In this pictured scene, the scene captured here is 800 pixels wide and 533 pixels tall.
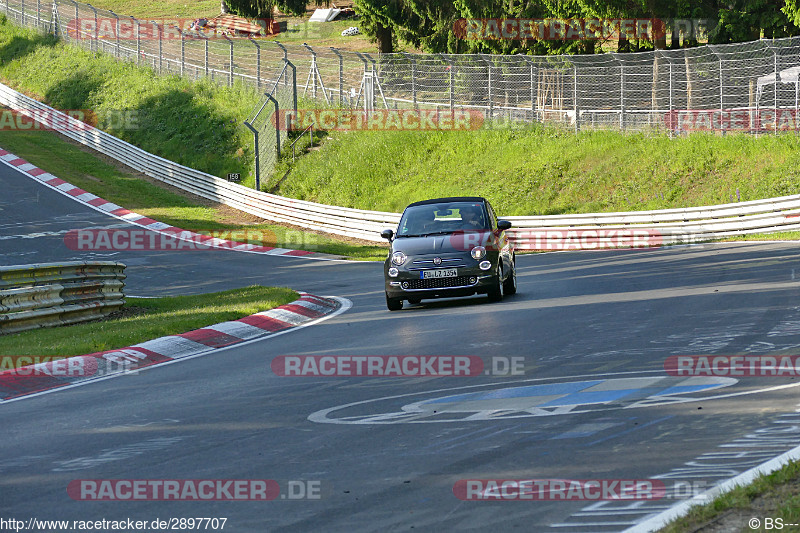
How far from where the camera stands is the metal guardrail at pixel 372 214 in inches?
961

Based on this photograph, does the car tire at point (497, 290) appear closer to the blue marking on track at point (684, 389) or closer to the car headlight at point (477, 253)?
the car headlight at point (477, 253)

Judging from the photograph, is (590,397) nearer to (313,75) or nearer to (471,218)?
(471,218)

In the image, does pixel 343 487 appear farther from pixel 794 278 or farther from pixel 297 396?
pixel 794 278

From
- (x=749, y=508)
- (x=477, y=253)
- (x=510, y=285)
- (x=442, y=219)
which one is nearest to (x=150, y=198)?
(x=442, y=219)

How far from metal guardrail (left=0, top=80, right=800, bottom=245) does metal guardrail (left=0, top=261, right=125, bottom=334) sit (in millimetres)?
14204

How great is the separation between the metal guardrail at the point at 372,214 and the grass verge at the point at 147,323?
12.1 meters

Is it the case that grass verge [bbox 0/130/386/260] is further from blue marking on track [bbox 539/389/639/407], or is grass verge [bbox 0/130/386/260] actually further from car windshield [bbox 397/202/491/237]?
blue marking on track [bbox 539/389/639/407]

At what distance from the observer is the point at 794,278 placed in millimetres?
14953

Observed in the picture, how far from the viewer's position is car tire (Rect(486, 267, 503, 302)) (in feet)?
48.6

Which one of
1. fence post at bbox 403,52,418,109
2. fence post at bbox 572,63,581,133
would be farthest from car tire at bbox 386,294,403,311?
fence post at bbox 403,52,418,109

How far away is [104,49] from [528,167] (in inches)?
1213

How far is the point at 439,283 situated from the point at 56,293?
558cm

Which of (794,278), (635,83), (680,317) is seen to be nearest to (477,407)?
(680,317)

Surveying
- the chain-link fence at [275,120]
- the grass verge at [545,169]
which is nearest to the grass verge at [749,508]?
the grass verge at [545,169]
